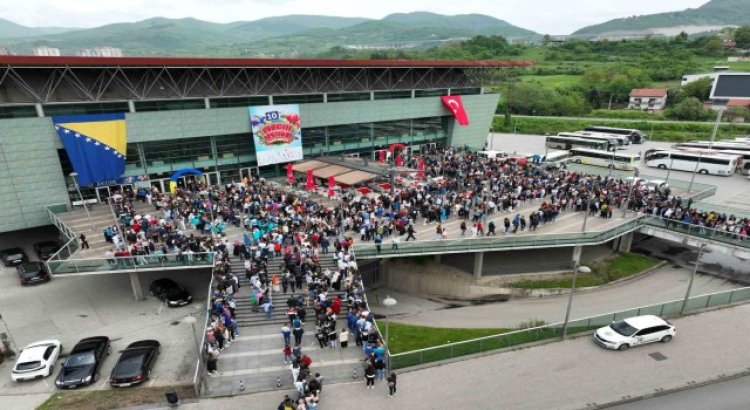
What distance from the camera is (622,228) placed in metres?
27.1

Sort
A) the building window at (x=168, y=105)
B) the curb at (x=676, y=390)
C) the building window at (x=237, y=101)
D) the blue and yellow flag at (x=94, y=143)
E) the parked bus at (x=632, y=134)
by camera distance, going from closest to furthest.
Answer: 1. the curb at (x=676, y=390)
2. the blue and yellow flag at (x=94, y=143)
3. the building window at (x=168, y=105)
4. the building window at (x=237, y=101)
5. the parked bus at (x=632, y=134)

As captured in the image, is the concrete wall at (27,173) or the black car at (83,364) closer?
the black car at (83,364)

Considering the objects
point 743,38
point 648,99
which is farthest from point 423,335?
point 743,38

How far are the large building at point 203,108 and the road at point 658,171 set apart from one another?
1688cm

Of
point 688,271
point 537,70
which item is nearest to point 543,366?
point 688,271

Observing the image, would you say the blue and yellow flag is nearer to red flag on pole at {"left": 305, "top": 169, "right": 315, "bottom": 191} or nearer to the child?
red flag on pole at {"left": 305, "top": 169, "right": 315, "bottom": 191}

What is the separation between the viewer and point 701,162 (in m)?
48.0

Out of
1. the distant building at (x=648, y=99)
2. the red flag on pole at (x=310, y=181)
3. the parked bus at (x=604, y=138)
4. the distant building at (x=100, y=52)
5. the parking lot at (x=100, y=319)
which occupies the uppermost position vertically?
the distant building at (x=100, y=52)

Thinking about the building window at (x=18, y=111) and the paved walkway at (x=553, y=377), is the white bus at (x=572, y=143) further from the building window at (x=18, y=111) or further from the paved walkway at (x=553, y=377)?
the building window at (x=18, y=111)

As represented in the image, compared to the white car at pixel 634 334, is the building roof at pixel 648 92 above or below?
above

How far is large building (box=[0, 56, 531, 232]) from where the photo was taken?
27781 millimetres

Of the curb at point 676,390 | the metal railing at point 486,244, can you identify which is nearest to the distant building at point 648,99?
the metal railing at point 486,244

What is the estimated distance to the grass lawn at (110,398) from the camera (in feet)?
49.9

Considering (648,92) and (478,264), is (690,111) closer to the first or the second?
(648,92)
